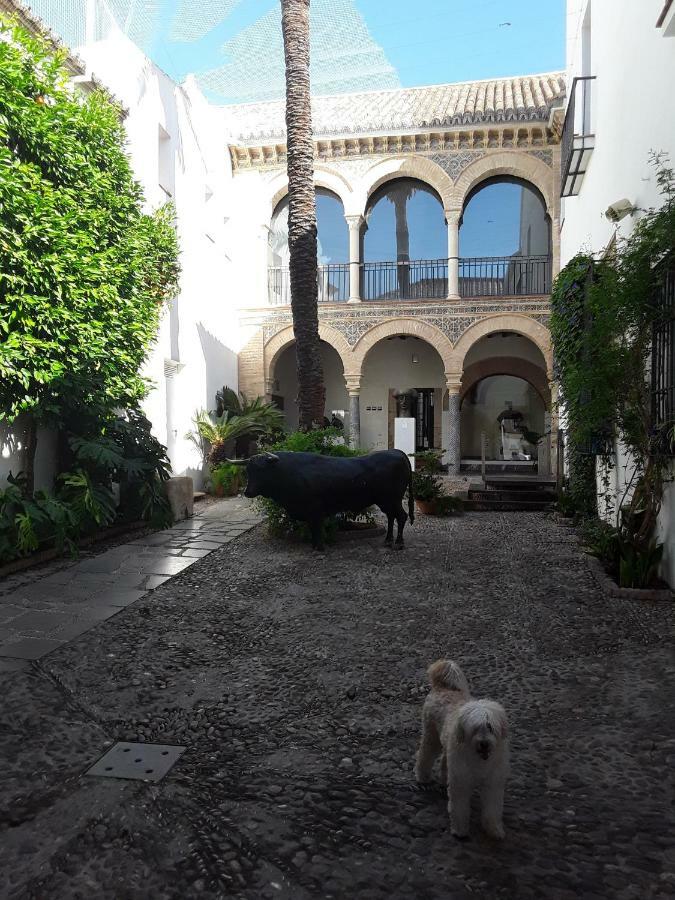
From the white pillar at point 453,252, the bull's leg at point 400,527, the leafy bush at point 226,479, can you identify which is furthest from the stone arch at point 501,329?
the bull's leg at point 400,527

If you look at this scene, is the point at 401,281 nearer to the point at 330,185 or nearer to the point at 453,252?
the point at 453,252

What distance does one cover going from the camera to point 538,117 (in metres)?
Answer: 14.7

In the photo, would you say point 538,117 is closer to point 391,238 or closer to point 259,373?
point 391,238

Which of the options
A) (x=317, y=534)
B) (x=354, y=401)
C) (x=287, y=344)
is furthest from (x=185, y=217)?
(x=317, y=534)

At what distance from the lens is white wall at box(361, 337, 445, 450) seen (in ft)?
60.8

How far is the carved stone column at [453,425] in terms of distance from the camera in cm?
1575

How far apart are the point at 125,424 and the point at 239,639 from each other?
465cm

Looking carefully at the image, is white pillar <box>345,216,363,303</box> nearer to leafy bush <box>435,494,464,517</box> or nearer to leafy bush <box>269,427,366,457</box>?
leafy bush <box>435,494,464,517</box>

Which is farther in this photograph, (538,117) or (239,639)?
(538,117)

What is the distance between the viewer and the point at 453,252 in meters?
15.9

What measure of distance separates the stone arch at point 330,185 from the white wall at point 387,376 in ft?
13.7

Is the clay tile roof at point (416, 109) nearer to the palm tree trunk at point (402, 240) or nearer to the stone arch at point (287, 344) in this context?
the palm tree trunk at point (402, 240)

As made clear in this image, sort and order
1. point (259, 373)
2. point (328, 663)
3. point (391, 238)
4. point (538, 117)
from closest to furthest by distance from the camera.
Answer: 1. point (328, 663)
2. point (538, 117)
3. point (259, 373)
4. point (391, 238)

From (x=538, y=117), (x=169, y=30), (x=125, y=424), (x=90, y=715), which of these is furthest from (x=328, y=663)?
(x=538, y=117)
